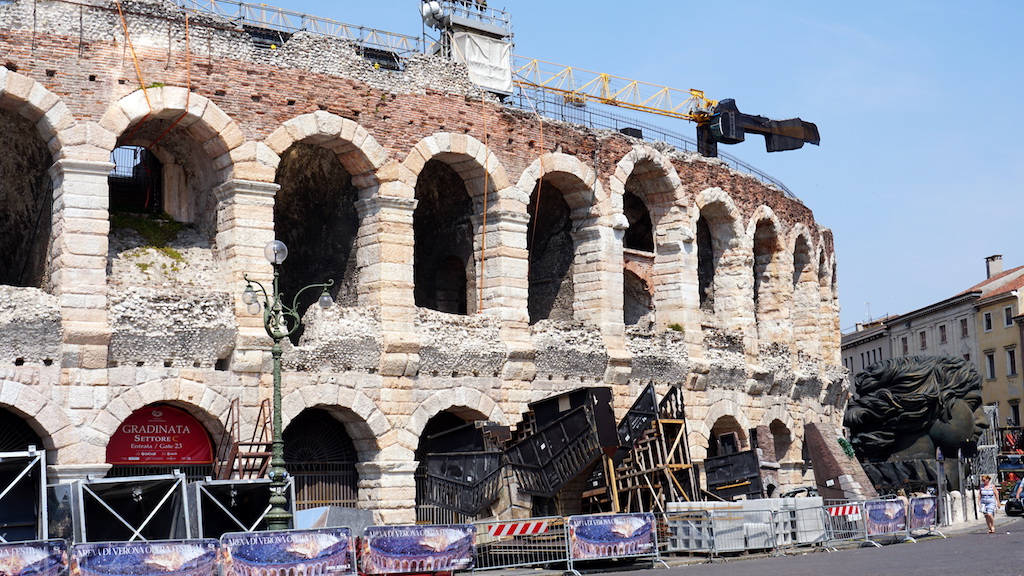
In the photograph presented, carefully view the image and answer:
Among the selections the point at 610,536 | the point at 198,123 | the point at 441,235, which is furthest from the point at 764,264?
the point at 198,123

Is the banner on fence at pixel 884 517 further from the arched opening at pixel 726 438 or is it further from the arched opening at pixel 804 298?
the arched opening at pixel 804 298

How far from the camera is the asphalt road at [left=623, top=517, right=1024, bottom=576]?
49.3 ft

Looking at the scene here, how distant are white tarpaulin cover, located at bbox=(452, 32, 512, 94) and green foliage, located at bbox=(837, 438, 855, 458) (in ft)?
38.6

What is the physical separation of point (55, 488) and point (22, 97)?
226 inches

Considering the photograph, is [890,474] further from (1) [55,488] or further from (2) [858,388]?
(1) [55,488]

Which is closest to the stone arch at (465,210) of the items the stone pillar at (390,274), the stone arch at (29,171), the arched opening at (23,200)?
the stone pillar at (390,274)

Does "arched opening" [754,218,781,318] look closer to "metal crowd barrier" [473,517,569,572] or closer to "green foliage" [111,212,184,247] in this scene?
"metal crowd barrier" [473,517,569,572]

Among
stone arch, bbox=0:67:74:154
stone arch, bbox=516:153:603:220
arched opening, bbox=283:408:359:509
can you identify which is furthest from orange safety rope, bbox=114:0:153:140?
stone arch, bbox=516:153:603:220

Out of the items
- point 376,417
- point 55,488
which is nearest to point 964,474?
point 376,417

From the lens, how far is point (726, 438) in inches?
1075

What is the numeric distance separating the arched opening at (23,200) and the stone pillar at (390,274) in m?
5.06

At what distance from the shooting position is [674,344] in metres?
26.5

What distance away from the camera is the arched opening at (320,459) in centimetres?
2181

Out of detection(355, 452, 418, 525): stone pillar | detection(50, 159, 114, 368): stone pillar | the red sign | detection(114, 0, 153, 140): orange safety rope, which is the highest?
detection(114, 0, 153, 140): orange safety rope
